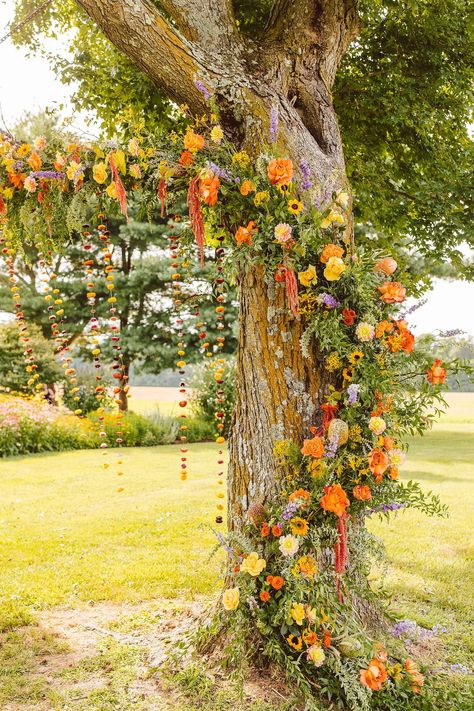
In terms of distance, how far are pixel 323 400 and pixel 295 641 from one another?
123 centimetres

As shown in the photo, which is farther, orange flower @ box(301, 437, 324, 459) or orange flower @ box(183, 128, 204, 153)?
orange flower @ box(183, 128, 204, 153)

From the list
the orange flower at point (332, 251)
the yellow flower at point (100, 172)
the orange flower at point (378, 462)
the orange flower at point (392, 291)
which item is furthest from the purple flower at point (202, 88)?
the orange flower at point (378, 462)

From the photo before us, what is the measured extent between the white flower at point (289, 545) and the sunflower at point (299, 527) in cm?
3

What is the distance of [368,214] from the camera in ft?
19.2

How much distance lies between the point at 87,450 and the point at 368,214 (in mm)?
8144

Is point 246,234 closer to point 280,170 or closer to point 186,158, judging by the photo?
point 280,170

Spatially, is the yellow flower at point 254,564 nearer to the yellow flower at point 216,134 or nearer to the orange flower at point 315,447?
the orange flower at point 315,447

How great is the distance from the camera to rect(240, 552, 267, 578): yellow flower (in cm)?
293

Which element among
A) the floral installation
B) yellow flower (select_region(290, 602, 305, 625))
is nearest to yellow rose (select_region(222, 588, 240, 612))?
the floral installation

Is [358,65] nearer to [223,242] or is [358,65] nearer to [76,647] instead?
[223,242]

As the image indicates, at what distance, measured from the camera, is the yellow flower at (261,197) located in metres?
2.97

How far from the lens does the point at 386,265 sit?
118 inches

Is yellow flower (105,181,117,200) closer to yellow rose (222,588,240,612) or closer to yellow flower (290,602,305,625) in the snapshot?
yellow rose (222,588,240,612)

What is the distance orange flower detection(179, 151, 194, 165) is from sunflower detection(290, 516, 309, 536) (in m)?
1.90
